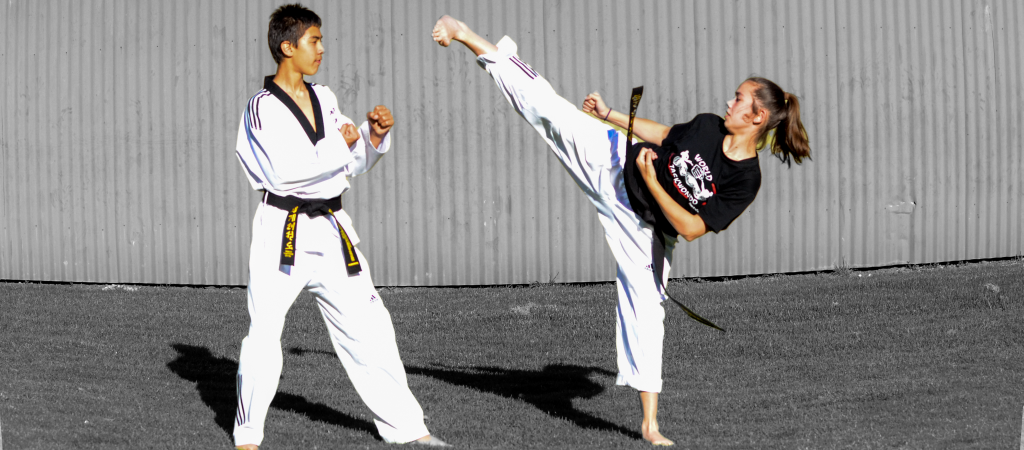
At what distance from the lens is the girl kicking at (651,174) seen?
4301mm

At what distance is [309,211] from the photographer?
4.31 metres

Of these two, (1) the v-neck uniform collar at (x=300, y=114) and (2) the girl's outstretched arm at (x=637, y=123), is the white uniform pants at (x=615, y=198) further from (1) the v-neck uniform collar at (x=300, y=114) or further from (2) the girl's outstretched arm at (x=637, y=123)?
(1) the v-neck uniform collar at (x=300, y=114)

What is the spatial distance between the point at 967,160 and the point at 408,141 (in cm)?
610

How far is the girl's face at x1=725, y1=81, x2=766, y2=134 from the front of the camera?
14.3 feet

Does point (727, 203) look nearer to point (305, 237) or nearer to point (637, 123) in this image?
point (637, 123)

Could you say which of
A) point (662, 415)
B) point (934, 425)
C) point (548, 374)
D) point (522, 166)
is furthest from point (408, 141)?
point (934, 425)

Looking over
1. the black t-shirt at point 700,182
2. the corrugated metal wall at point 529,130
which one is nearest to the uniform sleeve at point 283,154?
the black t-shirt at point 700,182

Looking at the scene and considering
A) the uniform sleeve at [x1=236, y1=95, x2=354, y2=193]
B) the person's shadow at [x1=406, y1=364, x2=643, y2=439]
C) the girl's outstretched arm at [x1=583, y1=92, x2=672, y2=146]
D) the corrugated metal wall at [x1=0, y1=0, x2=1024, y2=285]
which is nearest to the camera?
the uniform sleeve at [x1=236, y1=95, x2=354, y2=193]

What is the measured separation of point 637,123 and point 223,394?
3.01 meters

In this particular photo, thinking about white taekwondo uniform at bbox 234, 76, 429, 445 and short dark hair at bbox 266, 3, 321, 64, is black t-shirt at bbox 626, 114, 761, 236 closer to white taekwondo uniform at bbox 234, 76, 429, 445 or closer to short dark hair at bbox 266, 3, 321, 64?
white taekwondo uniform at bbox 234, 76, 429, 445

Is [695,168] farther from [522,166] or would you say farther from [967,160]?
[967,160]

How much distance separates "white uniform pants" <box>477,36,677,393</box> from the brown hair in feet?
2.13

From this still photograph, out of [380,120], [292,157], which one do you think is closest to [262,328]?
[292,157]

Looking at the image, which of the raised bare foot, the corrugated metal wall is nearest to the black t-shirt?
the raised bare foot
